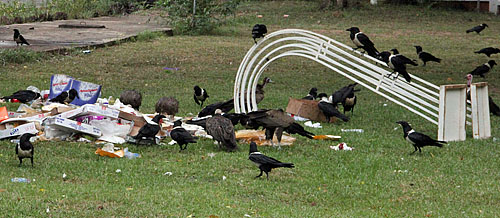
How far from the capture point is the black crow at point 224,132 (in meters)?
8.45

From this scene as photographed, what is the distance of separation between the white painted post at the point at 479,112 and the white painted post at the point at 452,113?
15 centimetres

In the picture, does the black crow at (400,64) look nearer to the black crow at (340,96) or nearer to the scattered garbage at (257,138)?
the black crow at (340,96)

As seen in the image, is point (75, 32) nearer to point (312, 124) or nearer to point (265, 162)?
point (312, 124)

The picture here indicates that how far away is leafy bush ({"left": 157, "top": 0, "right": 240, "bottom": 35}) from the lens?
2072 cm

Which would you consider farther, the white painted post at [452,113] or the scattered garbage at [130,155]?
the white painted post at [452,113]

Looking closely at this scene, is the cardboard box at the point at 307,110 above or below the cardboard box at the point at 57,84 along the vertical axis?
below

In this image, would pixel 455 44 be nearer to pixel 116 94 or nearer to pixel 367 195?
pixel 116 94

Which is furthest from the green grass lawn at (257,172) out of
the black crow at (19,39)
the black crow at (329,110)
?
the black crow at (19,39)

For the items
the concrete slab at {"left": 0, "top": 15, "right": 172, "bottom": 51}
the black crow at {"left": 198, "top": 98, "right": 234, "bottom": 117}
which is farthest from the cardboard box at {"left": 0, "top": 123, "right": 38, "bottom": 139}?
the concrete slab at {"left": 0, "top": 15, "right": 172, "bottom": 51}

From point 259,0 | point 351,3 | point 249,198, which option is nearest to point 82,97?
point 249,198

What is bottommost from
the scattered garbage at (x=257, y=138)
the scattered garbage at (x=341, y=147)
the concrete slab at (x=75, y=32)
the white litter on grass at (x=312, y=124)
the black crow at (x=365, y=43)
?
the white litter on grass at (x=312, y=124)

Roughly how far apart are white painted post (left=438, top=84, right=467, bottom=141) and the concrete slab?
10209mm

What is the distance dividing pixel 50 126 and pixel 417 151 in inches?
181

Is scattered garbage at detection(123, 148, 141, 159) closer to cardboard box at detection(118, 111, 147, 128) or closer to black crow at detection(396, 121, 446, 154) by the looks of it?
cardboard box at detection(118, 111, 147, 128)
